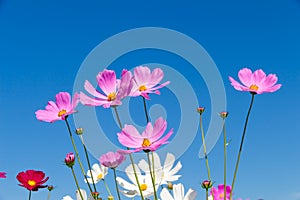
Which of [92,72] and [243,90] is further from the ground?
[92,72]

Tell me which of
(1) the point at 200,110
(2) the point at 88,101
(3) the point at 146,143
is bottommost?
(3) the point at 146,143

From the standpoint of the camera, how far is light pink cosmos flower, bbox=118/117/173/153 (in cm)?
62

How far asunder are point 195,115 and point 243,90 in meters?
0.21

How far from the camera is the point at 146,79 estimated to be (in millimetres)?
731

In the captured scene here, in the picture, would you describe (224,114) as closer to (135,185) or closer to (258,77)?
(258,77)

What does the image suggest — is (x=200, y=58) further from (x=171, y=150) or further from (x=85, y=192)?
(x=85, y=192)

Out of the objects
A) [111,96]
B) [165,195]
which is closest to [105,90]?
[111,96]

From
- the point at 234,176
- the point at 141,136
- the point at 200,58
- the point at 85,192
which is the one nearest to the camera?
the point at 141,136

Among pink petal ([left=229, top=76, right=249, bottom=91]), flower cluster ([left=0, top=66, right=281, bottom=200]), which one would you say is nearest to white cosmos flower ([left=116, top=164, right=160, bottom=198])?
flower cluster ([left=0, top=66, right=281, bottom=200])

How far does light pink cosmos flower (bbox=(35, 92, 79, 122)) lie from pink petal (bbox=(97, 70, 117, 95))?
0.05 metres

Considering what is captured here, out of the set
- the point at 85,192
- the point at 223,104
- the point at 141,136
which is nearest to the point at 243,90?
the point at 223,104

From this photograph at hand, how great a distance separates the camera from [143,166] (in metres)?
0.90

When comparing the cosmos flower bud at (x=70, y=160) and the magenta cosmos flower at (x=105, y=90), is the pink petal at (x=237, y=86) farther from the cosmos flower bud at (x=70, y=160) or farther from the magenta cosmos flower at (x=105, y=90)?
the cosmos flower bud at (x=70, y=160)

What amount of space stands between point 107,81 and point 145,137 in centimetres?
14
